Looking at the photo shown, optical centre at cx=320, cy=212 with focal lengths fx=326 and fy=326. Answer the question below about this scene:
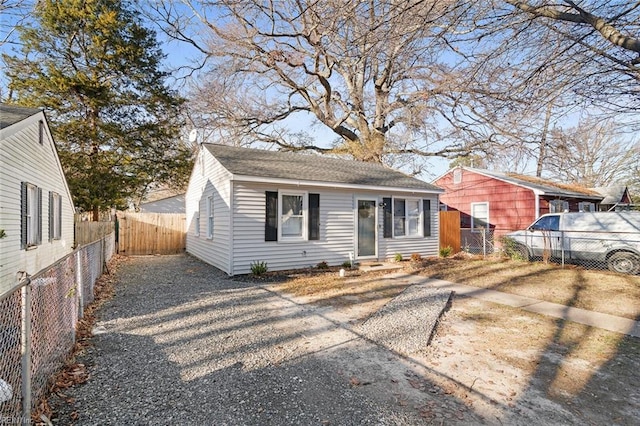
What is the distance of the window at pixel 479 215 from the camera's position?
1700 cm

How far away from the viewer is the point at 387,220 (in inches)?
457

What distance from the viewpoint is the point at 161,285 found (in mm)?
7938

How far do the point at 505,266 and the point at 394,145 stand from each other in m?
10.6

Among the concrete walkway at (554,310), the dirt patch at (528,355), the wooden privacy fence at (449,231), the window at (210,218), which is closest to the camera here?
the dirt patch at (528,355)

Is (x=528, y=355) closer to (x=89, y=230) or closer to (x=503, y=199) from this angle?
(x=503, y=199)

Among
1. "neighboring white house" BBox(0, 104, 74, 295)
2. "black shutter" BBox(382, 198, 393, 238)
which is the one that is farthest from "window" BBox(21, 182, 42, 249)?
"black shutter" BBox(382, 198, 393, 238)

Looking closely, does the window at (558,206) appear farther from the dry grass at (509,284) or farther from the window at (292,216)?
the window at (292,216)

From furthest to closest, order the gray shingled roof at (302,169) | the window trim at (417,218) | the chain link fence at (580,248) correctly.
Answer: the window trim at (417,218) < the gray shingled roof at (302,169) < the chain link fence at (580,248)

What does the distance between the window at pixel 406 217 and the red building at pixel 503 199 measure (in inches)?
120

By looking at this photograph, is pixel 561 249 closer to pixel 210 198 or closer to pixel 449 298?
pixel 449 298

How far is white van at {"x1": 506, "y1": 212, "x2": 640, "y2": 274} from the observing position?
8960 millimetres

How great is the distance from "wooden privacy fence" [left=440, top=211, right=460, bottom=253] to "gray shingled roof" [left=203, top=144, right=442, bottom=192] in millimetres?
1792

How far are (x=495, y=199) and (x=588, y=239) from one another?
701 cm

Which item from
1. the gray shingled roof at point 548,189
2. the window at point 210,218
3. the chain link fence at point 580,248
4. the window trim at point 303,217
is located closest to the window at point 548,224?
the chain link fence at point 580,248
